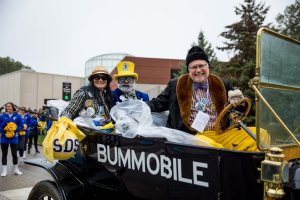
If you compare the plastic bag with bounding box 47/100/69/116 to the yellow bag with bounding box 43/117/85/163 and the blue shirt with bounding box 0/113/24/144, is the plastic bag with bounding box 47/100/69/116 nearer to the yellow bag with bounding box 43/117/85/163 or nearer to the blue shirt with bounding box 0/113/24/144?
the yellow bag with bounding box 43/117/85/163

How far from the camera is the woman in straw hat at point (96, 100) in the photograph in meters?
2.81

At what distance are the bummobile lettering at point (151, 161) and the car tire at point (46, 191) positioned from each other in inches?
20.0

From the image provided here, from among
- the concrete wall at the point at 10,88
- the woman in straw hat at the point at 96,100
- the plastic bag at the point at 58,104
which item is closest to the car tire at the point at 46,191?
the woman in straw hat at the point at 96,100

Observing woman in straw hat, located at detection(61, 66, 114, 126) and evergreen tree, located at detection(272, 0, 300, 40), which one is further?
evergreen tree, located at detection(272, 0, 300, 40)

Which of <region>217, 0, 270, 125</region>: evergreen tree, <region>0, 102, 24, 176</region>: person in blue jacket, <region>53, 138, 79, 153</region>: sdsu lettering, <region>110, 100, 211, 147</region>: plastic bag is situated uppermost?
<region>217, 0, 270, 125</region>: evergreen tree

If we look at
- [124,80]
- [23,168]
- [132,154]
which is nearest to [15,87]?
[23,168]

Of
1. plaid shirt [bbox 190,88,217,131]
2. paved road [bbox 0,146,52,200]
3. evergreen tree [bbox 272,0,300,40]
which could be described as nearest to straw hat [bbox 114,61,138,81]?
plaid shirt [bbox 190,88,217,131]

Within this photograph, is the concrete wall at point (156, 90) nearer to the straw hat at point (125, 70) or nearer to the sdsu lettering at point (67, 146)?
the straw hat at point (125, 70)

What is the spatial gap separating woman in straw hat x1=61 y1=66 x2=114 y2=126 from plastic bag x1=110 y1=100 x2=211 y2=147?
612 mm

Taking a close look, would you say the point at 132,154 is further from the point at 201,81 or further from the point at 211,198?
the point at 201,81

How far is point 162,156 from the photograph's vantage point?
171 cm

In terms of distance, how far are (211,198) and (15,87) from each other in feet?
97.0

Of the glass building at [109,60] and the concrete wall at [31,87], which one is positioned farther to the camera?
the glass building at [109,60]

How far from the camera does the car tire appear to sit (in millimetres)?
2256
